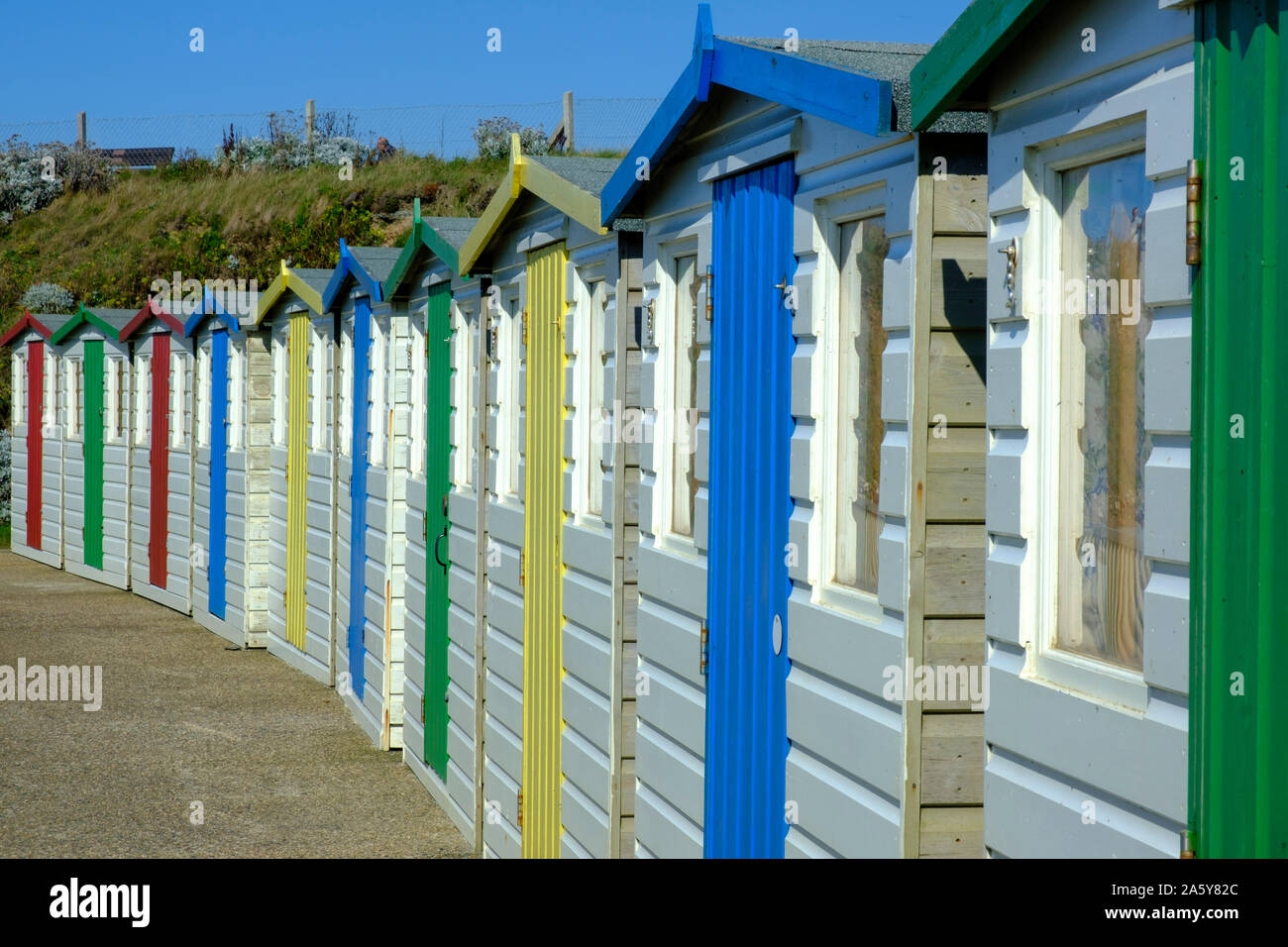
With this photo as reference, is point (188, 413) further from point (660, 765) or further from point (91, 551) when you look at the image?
point (660, 765)

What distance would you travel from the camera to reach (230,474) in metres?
15.9

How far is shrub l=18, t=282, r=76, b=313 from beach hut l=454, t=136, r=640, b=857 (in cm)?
2754

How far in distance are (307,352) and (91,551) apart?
7971 mm

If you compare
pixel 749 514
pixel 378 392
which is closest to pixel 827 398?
pixel 749 514

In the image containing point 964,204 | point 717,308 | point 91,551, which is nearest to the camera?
point 964,204

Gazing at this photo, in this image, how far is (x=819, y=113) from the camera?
4.45 meters

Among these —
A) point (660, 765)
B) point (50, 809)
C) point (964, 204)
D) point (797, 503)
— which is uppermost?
point (964, 204)

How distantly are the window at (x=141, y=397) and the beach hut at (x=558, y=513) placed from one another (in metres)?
11.1

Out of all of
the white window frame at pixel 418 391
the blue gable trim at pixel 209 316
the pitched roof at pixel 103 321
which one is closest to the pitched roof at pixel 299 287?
the blue gable trim at pixel 209 316

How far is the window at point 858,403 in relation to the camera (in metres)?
4.46

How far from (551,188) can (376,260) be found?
461cm

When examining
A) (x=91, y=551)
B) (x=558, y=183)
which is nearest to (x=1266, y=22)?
(x=558, y=183)

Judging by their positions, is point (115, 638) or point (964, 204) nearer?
point (964, 204)

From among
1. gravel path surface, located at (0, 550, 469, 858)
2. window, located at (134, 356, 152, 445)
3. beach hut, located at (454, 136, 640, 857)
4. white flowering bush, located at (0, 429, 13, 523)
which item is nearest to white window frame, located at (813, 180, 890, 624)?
beach hut, located at (454, 136, 640, 857)
